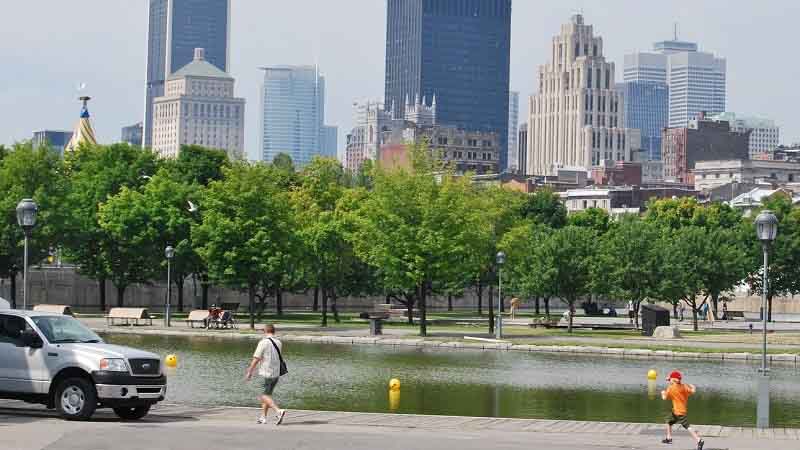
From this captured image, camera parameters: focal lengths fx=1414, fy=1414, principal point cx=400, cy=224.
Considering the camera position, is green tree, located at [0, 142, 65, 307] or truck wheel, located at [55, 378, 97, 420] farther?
green tree, located at [0, 142, 65, 307]

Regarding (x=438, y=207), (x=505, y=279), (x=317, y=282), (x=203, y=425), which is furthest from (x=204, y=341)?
(x=203, y=425)

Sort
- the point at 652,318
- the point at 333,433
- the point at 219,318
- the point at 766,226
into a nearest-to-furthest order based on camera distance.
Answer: the point at 333,433, the point at 766,226, the point at 219,318, the point at 652,318

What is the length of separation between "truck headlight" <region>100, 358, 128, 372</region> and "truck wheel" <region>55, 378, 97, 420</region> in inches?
18.8

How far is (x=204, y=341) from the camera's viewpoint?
194ft

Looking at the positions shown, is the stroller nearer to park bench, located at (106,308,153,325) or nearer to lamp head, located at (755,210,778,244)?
park bench, located at (106,308,153,325)

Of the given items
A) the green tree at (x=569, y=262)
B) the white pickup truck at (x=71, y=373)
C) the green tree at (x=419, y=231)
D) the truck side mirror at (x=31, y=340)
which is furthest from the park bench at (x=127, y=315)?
the truck side mirror at (x=31, y=340)

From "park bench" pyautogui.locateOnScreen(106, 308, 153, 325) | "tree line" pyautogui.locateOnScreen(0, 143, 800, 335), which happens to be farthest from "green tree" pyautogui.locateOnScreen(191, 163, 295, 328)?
"park bench" pyautogui.locateOnScreen(106, 308, 153, 325)

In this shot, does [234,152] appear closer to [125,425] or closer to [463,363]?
[463,363]

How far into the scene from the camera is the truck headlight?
1037 inches

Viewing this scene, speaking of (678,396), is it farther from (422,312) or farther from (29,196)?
(29,196)

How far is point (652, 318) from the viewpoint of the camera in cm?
7012

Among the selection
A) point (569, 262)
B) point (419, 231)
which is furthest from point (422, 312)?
point (569, 262)

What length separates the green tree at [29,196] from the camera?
77.8 m

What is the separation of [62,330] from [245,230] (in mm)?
43193
